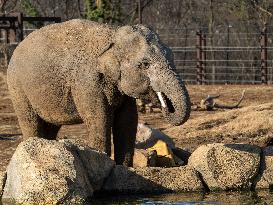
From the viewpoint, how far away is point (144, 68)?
1077 cm

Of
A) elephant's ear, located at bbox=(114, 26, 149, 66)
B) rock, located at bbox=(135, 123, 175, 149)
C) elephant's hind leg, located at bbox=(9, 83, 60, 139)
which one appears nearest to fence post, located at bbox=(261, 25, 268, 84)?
rock, located at bbox=(135, 123, 175, 149)

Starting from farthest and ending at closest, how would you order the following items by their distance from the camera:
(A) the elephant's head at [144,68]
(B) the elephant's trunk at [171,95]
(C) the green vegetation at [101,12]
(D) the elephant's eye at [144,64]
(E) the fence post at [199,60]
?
1. (C) the green vegetation at [101,12]
2. (E) the fence post at [199,60]
3. (D) the elephant's eye at [144,64]
4. (A) the elephant's head at [144,68]
5. (B) the elephant's trunk at [171,95]

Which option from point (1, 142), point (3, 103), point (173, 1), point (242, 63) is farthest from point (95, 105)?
point (173, 1)

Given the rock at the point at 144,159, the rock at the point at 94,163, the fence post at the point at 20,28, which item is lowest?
the fence post at the point at 20,28

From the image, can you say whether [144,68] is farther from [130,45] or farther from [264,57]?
[264,57]

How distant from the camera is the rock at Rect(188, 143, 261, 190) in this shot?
10.8 meters

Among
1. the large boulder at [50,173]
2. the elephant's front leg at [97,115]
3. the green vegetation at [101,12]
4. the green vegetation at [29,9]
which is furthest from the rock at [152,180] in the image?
the green vegetation at [29,9]

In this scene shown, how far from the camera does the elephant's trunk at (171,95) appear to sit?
33.6 feet

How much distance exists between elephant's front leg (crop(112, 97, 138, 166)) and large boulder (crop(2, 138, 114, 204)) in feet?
3.59

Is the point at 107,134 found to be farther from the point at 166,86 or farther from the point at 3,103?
the point at 3,103

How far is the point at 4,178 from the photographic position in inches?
400

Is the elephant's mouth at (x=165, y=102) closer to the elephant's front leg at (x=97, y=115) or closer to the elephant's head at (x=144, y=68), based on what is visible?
the elephant's head at (x=144, y=68)

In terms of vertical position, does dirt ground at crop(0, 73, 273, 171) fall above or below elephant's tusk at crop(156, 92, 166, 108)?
below

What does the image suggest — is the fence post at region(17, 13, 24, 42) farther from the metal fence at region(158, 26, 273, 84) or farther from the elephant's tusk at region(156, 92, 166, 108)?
the elephant's tusk at region(156, 92, 166, 108)
